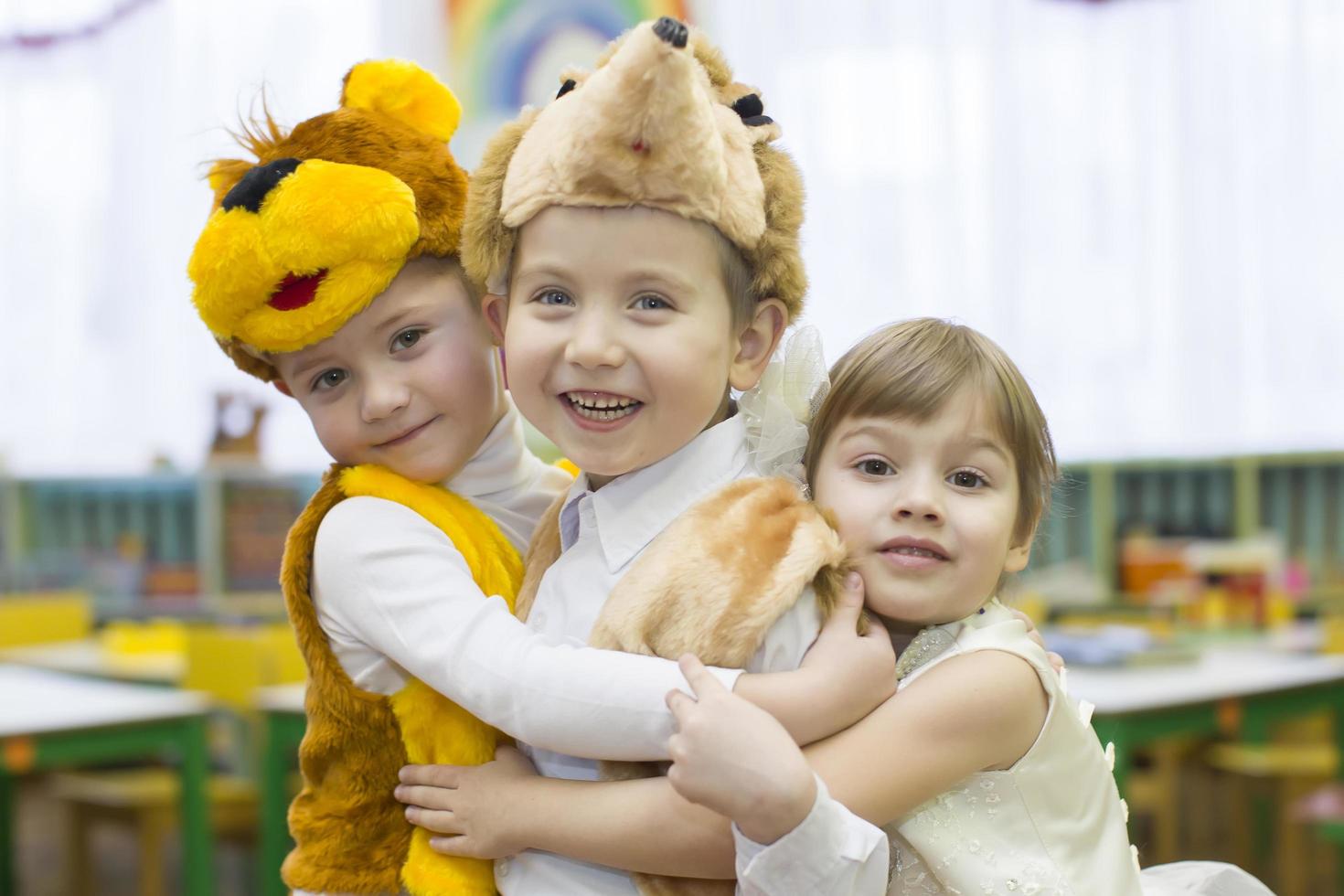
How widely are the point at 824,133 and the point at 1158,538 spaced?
2.26 meters

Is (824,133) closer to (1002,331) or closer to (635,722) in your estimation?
(1002,331)

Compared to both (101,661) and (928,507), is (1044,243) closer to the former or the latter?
(101,661)

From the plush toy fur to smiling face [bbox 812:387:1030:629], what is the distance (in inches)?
1.3

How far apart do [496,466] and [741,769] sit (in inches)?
20.0

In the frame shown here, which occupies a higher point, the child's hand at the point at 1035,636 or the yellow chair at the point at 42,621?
the child's hand at the point at 1035,636

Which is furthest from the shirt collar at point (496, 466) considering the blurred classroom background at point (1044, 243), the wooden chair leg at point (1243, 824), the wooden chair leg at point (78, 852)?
the blurred classroom background at point (1044, 243)

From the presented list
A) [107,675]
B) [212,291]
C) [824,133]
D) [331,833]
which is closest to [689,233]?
[212,291]

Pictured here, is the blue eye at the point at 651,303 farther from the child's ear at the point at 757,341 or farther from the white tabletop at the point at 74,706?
the white tabletop at the point at 74,706

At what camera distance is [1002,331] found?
6.01 m

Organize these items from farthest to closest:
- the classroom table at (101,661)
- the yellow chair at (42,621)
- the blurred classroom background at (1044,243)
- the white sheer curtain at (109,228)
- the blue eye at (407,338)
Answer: the white sheer curtain at (109,228), the blurred classroom background at (1044,243), the yellow chair at (42,621), the classroom table at (101,661), the blue eye at (407,338)

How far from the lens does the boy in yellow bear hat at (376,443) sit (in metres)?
1.25

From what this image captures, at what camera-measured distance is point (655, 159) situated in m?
1.12

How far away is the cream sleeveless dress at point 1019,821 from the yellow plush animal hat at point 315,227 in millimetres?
589

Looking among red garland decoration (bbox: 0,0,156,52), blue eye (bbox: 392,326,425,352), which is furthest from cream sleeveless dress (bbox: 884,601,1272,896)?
red garland decoration (bbox: 0,0,156,52)
